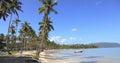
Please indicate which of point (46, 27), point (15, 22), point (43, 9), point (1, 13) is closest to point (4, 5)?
point (1, 13)

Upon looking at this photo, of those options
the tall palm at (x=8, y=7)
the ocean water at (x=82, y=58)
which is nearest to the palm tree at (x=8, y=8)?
the tall palm at (x=8, y=7)

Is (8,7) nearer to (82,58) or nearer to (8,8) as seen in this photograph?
(8,8)

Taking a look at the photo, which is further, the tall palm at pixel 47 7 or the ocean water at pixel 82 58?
the tall palm at pixel 47 7

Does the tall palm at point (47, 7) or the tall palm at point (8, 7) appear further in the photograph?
the tall palm at point (47, 7)

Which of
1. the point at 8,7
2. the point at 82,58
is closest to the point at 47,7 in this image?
the point at 8,7

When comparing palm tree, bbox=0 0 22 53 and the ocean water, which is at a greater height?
palm tree, bbox=0 0 22 53

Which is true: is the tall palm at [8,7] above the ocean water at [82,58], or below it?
above

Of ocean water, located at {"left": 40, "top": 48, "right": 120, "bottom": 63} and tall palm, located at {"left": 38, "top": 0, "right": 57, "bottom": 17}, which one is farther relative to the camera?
tall palm, located at {"left": 38, "top": 0, "right": 57, "bottom": 17}

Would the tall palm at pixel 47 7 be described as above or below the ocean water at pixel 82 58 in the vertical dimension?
above

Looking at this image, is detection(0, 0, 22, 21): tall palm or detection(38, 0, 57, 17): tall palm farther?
detection(38, 0, 57, 17): tall palm

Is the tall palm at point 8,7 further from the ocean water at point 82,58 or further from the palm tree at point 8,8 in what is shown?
the ocean water at point 82,58

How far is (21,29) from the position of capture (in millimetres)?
69625

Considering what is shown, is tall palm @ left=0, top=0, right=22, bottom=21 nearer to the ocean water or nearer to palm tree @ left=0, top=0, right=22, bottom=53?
palm tree @ left=0, top=0, right=22, bottom=53

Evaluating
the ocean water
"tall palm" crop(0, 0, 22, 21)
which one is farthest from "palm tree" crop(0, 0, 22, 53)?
the ocean water
